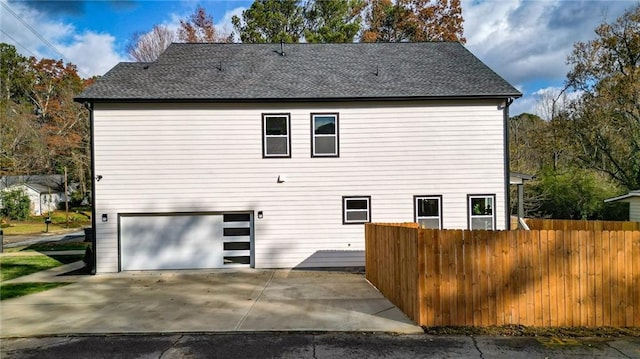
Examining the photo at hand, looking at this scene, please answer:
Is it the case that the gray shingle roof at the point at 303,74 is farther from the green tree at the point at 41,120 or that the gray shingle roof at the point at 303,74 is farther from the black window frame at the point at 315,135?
the green tree at the point at 41,120

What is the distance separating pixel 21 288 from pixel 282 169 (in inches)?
284

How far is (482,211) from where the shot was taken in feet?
40.7

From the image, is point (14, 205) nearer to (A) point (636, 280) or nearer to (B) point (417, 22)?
(B) point (417, 22)

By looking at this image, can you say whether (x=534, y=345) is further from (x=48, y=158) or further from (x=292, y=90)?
(x=48, y=158)

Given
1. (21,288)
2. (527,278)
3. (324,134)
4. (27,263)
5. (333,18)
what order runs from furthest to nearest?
1. (333,18)
2. (27,263)
3. (324,134)
4. (21,288)
5. (527,278)

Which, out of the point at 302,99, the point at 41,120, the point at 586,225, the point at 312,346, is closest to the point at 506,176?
the point at 586,225

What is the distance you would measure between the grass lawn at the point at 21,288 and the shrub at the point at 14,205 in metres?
27.4

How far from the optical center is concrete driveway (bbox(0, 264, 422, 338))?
6645mm

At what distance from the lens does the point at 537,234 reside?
638 centimetres

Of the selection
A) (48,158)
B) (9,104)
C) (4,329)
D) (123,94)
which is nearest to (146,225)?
(123,94)

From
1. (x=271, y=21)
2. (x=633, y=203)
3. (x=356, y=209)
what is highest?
(x=271, y=21)

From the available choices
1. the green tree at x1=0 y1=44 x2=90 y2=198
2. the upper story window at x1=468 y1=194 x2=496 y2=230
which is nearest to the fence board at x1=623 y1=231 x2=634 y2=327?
the upper story window at x1=468 y1=194 x2=496 y2=230

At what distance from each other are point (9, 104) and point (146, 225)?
33.3m

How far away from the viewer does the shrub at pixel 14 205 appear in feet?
106
